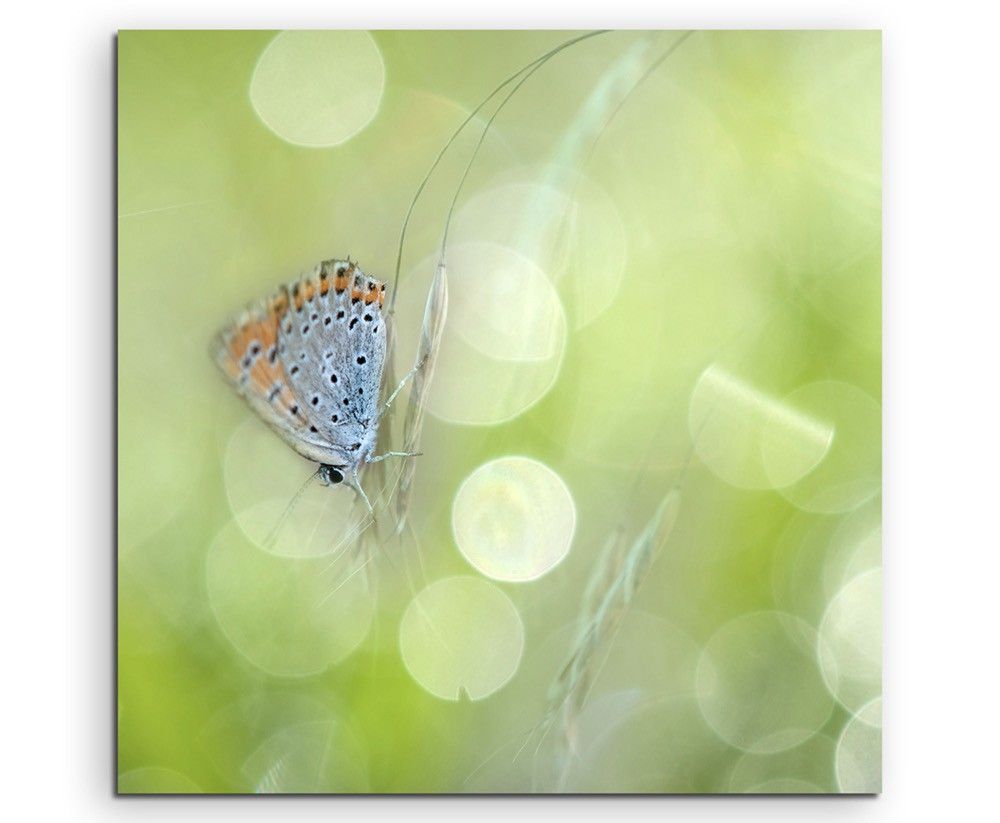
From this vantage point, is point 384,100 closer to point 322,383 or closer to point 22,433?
point 322,383

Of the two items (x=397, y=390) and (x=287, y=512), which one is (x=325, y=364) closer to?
(x=397, y=390)

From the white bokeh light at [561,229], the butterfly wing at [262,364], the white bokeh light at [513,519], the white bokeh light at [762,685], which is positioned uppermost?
the white bokeh light at [561,229]

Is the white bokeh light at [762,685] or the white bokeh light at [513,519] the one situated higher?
the white bokeh light at [513,519]

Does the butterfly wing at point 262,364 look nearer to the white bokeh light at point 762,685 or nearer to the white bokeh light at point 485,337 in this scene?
the white bokeh light at point 485,337

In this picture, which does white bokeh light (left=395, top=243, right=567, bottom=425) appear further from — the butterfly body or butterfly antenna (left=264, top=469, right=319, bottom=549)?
butterfly antenna (left=264, top=469, right=319, bottom=549)

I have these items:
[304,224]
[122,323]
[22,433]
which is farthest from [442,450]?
[22,433]

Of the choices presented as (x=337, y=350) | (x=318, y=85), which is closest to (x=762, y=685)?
(x=337, y=350)

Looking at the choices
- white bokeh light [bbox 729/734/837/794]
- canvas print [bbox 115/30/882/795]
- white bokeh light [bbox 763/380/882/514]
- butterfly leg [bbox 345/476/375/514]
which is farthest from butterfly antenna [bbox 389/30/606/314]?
white bokeh light [bbox 729/734/837/794]

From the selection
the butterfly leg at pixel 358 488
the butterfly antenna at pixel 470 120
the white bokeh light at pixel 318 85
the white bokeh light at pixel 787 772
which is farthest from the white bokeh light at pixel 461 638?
the white bokeh light at pixel 318 85
